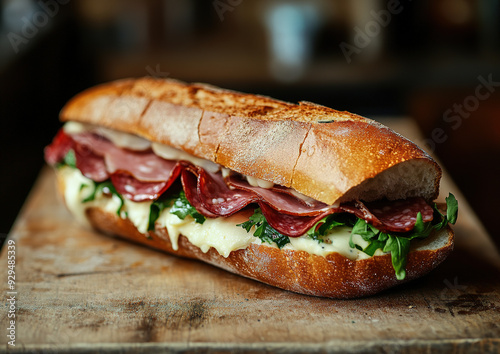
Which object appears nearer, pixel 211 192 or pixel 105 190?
pixel 211 192

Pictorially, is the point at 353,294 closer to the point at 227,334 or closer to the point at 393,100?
the point at 227,334

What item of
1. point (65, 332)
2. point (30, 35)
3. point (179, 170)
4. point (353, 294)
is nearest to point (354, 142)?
point (353, 294)

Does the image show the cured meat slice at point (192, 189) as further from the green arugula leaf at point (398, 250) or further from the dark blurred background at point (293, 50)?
the dark blurred background at point (293, 50)

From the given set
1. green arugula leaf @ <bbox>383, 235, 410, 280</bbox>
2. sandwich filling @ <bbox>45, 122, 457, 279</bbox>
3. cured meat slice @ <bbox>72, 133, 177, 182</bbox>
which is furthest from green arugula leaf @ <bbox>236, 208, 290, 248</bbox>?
cured meat slice @ <bbox>72, 133, 177, 182</bbox>

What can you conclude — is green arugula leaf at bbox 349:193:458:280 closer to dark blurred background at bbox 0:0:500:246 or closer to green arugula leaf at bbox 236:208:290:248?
green arugula leaf at bbox 236:208:290:248

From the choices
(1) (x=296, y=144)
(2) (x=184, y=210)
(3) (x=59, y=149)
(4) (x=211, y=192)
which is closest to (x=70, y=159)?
(3) (x=59, y=149)

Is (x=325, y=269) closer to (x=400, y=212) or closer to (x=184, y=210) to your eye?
(x=400, y=212)
